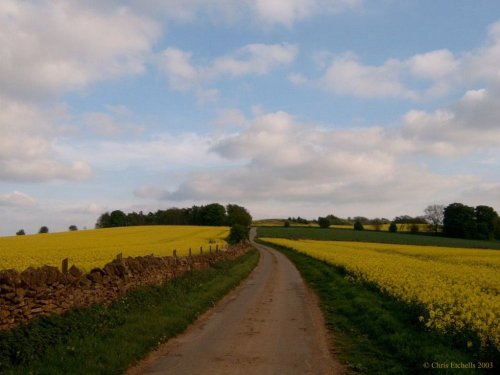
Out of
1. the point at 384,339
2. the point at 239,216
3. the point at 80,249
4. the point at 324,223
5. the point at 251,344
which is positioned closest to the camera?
the point at 251,344

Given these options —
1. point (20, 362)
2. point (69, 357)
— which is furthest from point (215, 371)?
point (20, 362)

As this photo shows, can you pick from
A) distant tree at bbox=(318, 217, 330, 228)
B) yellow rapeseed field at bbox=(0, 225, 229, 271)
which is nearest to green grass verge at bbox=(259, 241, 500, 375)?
yellow rapeseed field at bbox=(0, 225, 229, 271)

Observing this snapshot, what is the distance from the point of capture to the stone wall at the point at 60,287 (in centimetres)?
935

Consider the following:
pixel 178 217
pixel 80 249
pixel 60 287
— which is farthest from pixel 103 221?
pixel 60 287

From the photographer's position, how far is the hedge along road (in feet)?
29.4

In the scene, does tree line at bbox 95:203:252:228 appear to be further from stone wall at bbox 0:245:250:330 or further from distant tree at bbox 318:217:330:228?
stone wall at bbox 0:245:250:330

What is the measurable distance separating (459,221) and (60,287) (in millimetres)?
132800

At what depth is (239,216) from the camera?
13275 cm

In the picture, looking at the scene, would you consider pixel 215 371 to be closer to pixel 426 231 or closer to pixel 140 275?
pixel 140 275

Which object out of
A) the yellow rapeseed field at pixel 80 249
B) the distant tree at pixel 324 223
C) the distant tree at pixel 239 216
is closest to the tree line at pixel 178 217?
the distant tree at pixel 239 216

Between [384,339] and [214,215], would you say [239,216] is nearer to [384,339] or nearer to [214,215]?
[214,215]

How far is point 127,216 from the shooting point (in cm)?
16950

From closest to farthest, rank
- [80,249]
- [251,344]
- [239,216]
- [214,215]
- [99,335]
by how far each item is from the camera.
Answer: [99,335], [251,344], [80,249], [239,216], [214,215]

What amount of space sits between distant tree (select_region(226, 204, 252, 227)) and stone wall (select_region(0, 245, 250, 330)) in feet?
334
